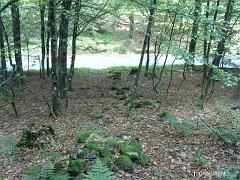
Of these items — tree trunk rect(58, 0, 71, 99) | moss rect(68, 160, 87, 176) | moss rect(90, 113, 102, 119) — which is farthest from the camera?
tree trunk rect(58, 0, 71, 99)

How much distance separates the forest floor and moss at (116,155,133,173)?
108mm

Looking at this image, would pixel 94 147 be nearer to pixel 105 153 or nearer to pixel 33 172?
pixel 105 153

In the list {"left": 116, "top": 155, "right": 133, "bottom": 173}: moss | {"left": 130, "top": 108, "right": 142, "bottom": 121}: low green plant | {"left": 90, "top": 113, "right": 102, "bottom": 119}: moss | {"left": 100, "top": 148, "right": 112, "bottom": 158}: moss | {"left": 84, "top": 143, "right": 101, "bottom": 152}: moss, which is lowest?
{"left": 90, "top": 113, "right": 102, "bottom": 119}: moss

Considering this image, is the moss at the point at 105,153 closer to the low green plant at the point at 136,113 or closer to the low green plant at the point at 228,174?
the low green plant at the point at 228,174

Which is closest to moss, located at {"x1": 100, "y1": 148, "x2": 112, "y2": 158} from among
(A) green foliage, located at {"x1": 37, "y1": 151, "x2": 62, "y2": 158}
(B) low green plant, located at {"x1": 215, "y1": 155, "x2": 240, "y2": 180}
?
(A) green foliage, located at {"x1": 37, "y1": 151, "x2": 62, "y2": 158}

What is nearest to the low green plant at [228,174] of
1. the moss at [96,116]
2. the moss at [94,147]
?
the moss at [94,147]

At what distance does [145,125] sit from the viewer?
7059mm

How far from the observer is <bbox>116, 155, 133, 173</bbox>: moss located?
418cm

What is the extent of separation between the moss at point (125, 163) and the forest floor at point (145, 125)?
108 mm

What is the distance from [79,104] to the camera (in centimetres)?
1045

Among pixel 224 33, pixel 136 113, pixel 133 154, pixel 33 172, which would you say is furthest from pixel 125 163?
pixel 136 113

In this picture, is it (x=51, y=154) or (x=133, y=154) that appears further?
(x=51, y=154)

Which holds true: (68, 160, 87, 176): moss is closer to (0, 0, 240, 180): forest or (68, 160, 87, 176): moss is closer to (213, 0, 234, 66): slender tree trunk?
(0, 0, 240, 180): forest

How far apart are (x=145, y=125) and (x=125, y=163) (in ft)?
9.62
